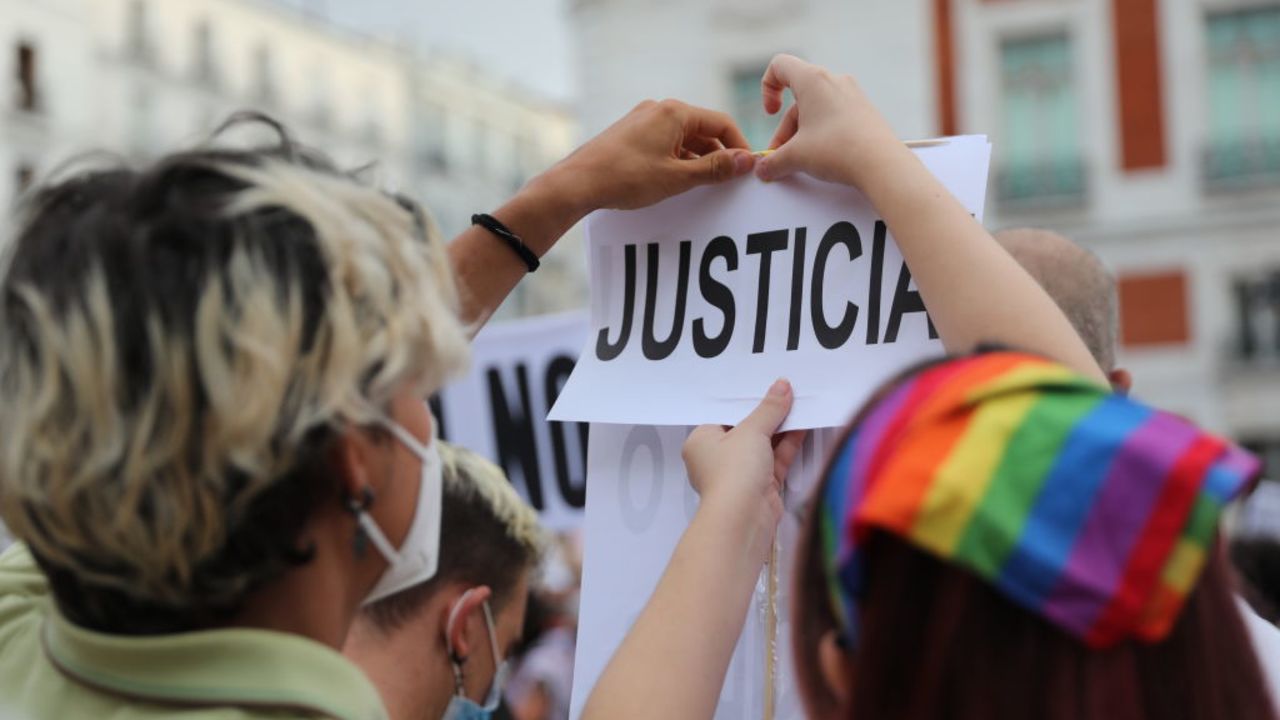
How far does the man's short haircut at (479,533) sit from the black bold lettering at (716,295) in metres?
0.52

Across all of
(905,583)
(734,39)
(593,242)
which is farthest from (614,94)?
(905,583)

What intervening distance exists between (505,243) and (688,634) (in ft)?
2.06

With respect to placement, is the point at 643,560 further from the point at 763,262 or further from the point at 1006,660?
the point at 1006,660

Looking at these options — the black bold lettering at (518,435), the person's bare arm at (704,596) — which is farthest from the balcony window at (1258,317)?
the person's bare arm at (704,596)

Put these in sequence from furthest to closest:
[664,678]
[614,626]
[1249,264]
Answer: [1249,264], [614,626], [664,678]

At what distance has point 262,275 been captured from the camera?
1.10 metres

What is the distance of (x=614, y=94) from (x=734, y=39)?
1.40 meters

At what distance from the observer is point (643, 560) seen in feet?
5.95

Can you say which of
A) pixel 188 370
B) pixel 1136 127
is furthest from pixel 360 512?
pixel 1136 127

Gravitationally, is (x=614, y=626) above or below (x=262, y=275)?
below

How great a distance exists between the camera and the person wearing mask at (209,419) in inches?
42.4

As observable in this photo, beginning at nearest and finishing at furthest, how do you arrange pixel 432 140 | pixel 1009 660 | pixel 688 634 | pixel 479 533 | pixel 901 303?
1. pixel 1009 660
2. pixel 688 634
3. pixel 901 303
4. pixel 479 533
5. pixel 432 140

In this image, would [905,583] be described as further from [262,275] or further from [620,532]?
[620,532]

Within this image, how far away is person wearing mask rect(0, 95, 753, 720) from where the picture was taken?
108 cm
